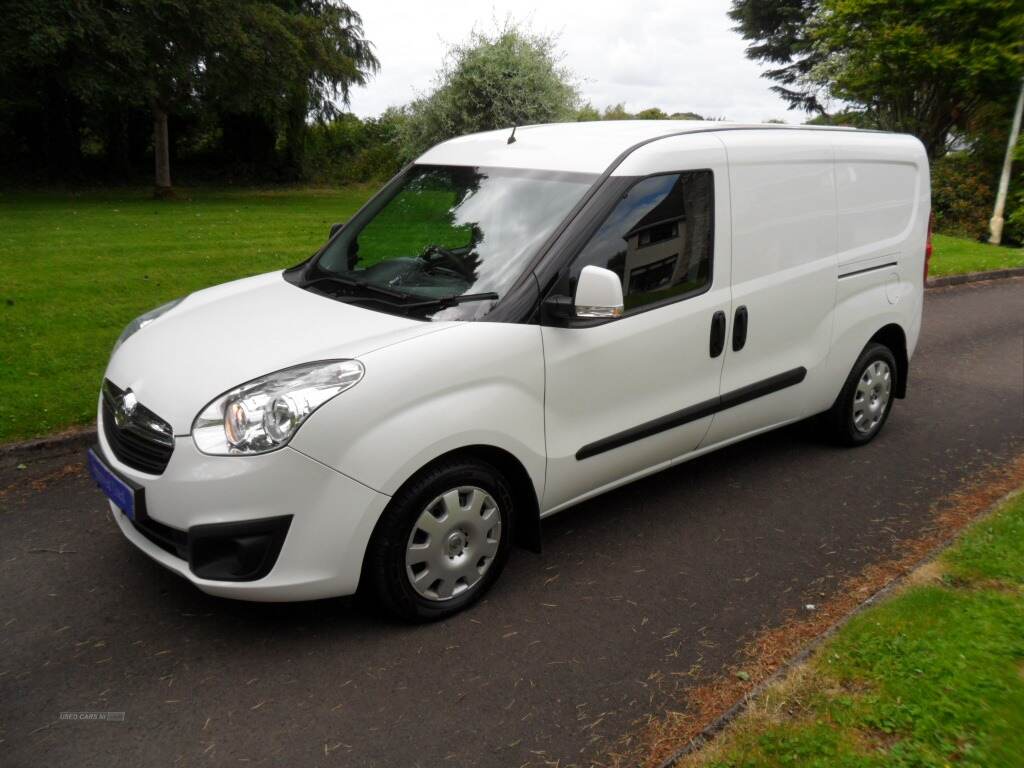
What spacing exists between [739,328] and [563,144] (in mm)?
1307

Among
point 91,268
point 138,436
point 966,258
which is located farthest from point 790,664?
point 966,258

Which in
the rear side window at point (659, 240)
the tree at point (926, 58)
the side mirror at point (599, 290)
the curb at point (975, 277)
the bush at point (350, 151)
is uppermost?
the tree at point (926, 58)

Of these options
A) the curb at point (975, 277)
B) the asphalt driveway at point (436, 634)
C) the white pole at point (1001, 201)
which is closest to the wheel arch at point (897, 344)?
the asphalt driveway at point (436, 634)

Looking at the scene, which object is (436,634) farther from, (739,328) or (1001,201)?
(1001,201)

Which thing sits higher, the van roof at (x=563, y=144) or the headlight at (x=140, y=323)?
the van roof at (x=563, y=144)

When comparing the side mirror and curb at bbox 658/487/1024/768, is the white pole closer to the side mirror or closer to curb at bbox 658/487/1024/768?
curb at bbox 658/487/1024/768

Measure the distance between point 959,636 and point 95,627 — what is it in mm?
3438

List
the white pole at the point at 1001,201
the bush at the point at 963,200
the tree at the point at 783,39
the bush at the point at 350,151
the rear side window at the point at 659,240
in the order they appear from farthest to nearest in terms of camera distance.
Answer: the tree at the point at 783,39
the bush at the point at 350,151
the bush at the point at 963,200
the white pole at the point at 1001,201
the rear side window at the point at 659,240

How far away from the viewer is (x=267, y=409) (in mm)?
3209

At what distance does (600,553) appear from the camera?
438 centimetres

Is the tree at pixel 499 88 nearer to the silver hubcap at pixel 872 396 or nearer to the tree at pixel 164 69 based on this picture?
the tree at pixel 164 69

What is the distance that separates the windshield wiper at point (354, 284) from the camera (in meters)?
3.99

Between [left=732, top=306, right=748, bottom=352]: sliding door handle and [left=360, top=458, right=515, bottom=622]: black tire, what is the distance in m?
1.56

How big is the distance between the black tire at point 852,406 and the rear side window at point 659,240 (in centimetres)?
175
